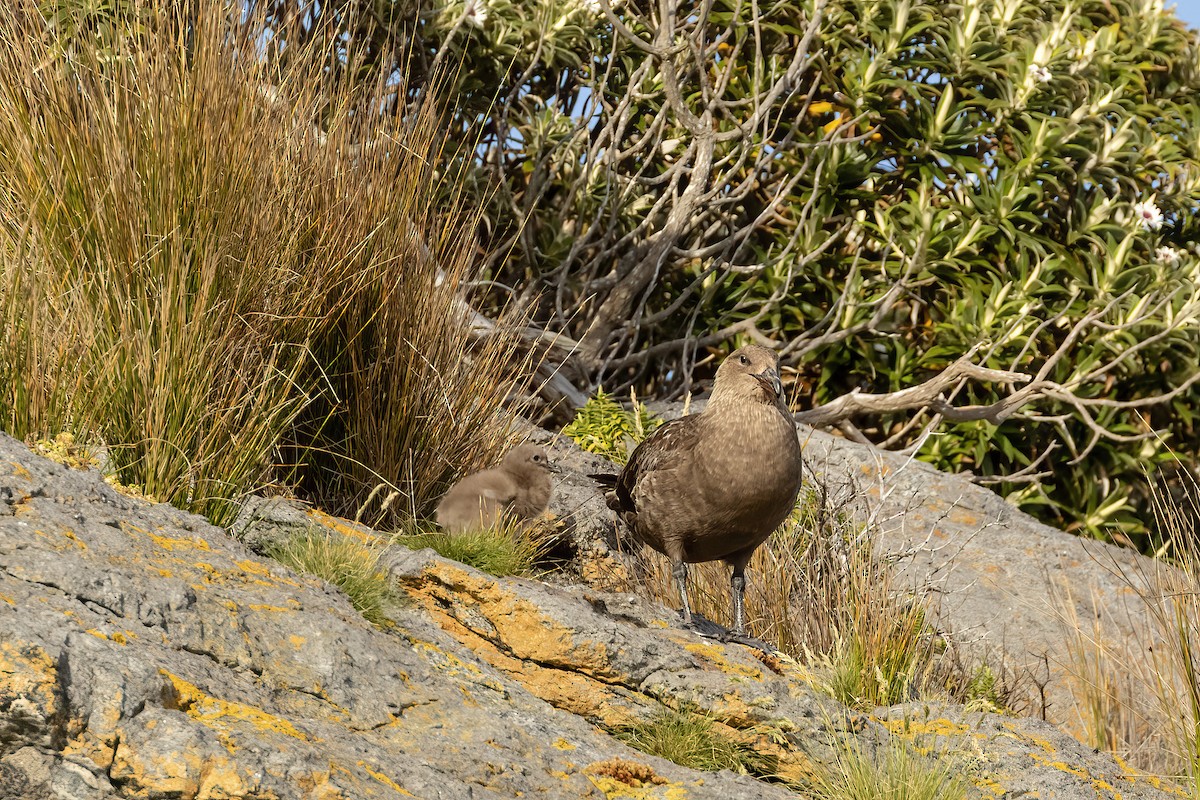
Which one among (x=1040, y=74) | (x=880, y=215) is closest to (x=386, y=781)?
(x=880, y=215)

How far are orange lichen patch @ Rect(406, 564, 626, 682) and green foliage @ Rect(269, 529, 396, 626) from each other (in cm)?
19

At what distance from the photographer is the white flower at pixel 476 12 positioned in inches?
301

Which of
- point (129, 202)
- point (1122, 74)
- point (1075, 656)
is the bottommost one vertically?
point (1075, 656)

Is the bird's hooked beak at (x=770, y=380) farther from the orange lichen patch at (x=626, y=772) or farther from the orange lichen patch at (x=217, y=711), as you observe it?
the orange lichen patch at (x=217, y=711)

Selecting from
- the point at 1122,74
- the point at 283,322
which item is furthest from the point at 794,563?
the point at 1122,74

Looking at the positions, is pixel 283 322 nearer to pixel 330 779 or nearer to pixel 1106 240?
pixel 330 779

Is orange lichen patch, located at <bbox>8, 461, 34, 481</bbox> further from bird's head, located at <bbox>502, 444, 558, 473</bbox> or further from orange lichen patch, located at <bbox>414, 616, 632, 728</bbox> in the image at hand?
bird's head, located at <bbox>502, 444, 558, 473</bbox>

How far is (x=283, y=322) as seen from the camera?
494cm

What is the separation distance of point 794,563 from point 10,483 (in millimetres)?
3430

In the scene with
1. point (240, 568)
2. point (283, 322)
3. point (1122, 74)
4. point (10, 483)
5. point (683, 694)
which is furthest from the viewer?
point (1122, 74)

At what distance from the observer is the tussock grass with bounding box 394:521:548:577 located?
4684 millimetres

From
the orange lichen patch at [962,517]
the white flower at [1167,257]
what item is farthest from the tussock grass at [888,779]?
the white flower at [1167,257]

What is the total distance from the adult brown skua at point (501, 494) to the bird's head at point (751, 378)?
885mm

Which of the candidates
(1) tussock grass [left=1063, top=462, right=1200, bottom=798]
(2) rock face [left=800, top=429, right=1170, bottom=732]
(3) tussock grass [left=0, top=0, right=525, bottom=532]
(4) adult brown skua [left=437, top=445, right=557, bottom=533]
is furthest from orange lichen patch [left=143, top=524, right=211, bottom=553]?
(2) rock face [left=800, top=429, right=1170, bottom=732]
